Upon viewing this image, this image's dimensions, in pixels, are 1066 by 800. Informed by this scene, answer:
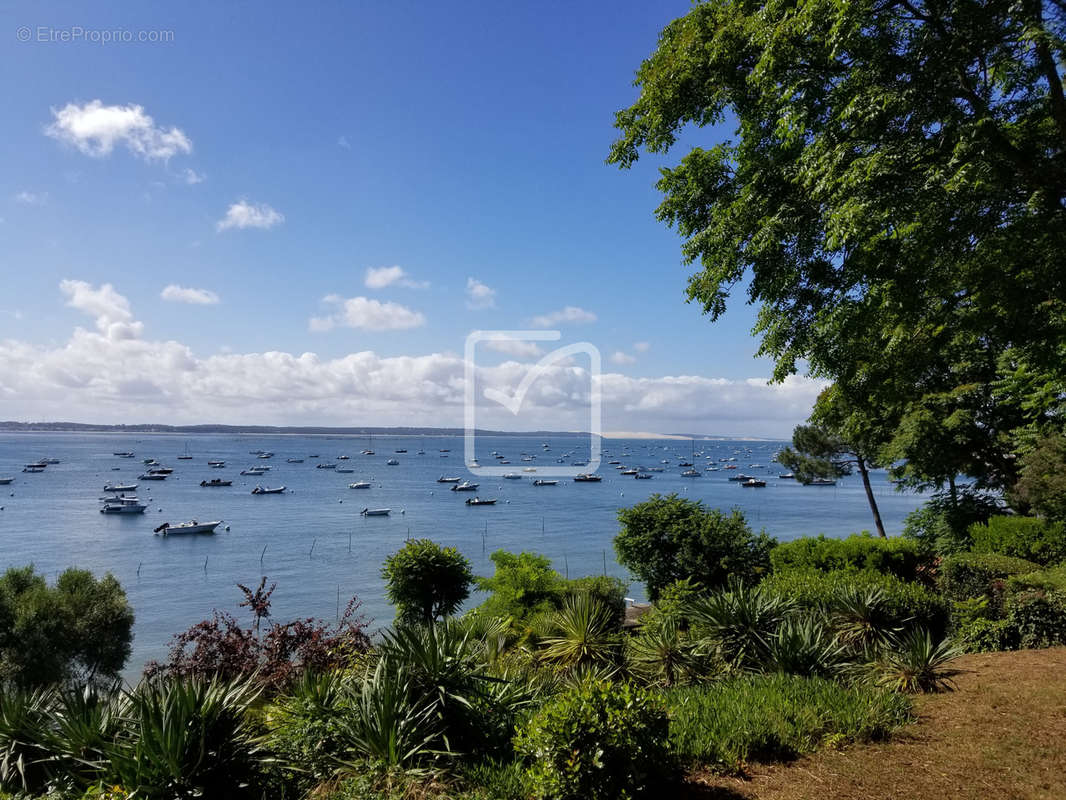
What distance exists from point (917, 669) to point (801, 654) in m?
1.55

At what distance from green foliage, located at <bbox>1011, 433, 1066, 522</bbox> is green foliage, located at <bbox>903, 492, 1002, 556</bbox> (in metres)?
5.41

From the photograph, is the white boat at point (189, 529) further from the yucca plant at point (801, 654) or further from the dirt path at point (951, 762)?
the dirt path at point (951, 762)

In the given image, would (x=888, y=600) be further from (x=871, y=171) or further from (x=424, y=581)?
(x=424, y=581)

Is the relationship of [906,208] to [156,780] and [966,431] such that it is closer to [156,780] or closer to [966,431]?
[156,780]

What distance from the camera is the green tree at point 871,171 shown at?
674 centimetres

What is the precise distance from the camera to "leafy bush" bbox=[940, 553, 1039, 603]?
44.3ft

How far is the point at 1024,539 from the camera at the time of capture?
1803cm

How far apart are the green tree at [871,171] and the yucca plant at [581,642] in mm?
5229

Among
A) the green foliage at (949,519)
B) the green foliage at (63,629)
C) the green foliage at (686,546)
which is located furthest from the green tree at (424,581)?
the green foliage at (949,519)

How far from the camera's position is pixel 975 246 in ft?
25.7

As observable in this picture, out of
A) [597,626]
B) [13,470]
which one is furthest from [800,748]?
[13,470]

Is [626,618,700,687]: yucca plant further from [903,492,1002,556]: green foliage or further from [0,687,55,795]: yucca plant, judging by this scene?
[903,492,1002,556]: green foliage

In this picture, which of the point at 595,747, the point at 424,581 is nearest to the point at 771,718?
the point at 595,747

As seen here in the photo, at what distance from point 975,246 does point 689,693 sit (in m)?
6.83
